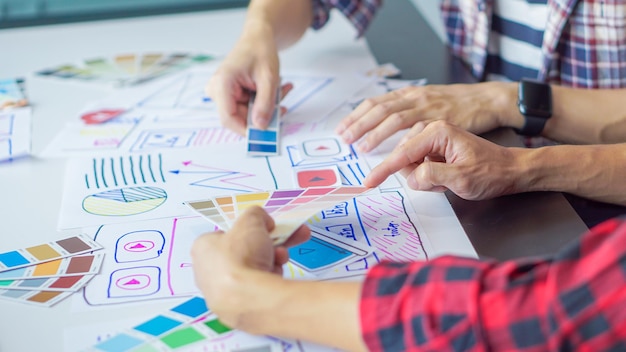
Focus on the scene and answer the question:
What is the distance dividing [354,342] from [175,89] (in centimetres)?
77

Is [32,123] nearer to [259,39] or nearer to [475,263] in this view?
[259,39]

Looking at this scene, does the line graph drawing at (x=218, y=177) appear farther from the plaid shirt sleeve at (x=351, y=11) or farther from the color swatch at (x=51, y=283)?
the plaid shirt sleeve at (x=351, y=11)

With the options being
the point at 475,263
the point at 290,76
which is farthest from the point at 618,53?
the point at 475,263

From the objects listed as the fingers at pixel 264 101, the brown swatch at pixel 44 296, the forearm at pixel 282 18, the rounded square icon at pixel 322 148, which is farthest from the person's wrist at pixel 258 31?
the brown swatch at pixel 44 296

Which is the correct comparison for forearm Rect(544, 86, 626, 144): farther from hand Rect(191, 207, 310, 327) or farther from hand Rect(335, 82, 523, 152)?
hand Rect(191, 207, 310, 327)

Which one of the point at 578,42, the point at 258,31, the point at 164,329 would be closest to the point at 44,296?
the point at 164,329

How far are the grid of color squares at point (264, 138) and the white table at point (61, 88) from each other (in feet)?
0.89

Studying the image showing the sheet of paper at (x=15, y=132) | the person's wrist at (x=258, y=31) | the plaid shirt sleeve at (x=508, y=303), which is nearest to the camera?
the plaid shirt sleeve at (x=508, y=303)

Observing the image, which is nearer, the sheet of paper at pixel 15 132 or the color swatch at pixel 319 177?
the color swatch at pixel 319 177

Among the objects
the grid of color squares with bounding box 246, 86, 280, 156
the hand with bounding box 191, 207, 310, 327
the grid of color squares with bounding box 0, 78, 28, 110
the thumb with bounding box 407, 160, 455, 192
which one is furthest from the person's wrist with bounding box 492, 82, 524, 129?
the grid of color squares with bounding box 0, 78, 28, 110

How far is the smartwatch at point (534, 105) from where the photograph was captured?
1.05 meters

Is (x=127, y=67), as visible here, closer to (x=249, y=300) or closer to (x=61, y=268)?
(x=61, y=268)

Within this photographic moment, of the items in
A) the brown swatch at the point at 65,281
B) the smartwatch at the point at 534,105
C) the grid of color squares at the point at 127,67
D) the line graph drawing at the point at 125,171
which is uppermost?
the smartwatch at the point at 534,105

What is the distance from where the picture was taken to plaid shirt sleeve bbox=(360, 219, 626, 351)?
0.58 meters
